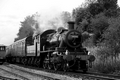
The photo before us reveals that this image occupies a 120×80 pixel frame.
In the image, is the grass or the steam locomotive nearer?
the grass

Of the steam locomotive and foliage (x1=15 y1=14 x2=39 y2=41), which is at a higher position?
foliage (x1=15 y1=14 x2=39 y2=41)

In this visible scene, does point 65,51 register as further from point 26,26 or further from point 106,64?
point 26,26

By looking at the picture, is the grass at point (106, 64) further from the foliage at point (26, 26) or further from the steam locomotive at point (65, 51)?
the foliage at point (26, 26)

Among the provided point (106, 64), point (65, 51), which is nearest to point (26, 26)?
point (65, 51)

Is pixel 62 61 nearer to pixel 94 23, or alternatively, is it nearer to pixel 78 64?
pixel 78 64

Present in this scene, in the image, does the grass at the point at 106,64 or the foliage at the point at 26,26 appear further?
the foliage at the point at 26,26

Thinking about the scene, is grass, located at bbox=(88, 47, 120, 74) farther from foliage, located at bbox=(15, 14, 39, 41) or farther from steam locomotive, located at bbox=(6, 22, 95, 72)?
foliage, located at bbox=(15, 14, 39, 41)

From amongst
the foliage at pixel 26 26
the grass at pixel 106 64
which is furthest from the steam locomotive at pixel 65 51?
the foliage at pixel 26 26

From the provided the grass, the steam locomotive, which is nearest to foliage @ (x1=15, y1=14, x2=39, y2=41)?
the steam locomotive

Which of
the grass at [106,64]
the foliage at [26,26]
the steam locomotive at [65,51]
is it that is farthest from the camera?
the foliage at [26,26]

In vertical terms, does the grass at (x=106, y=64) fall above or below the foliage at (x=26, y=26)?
below

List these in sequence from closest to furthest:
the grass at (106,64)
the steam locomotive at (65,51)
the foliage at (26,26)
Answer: the grass at (106,64)
the steam locomotive at (65,51)
the foliage at (26,26)

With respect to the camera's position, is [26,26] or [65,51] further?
[26,26]

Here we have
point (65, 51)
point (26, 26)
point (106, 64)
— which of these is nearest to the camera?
point (106, 64)
